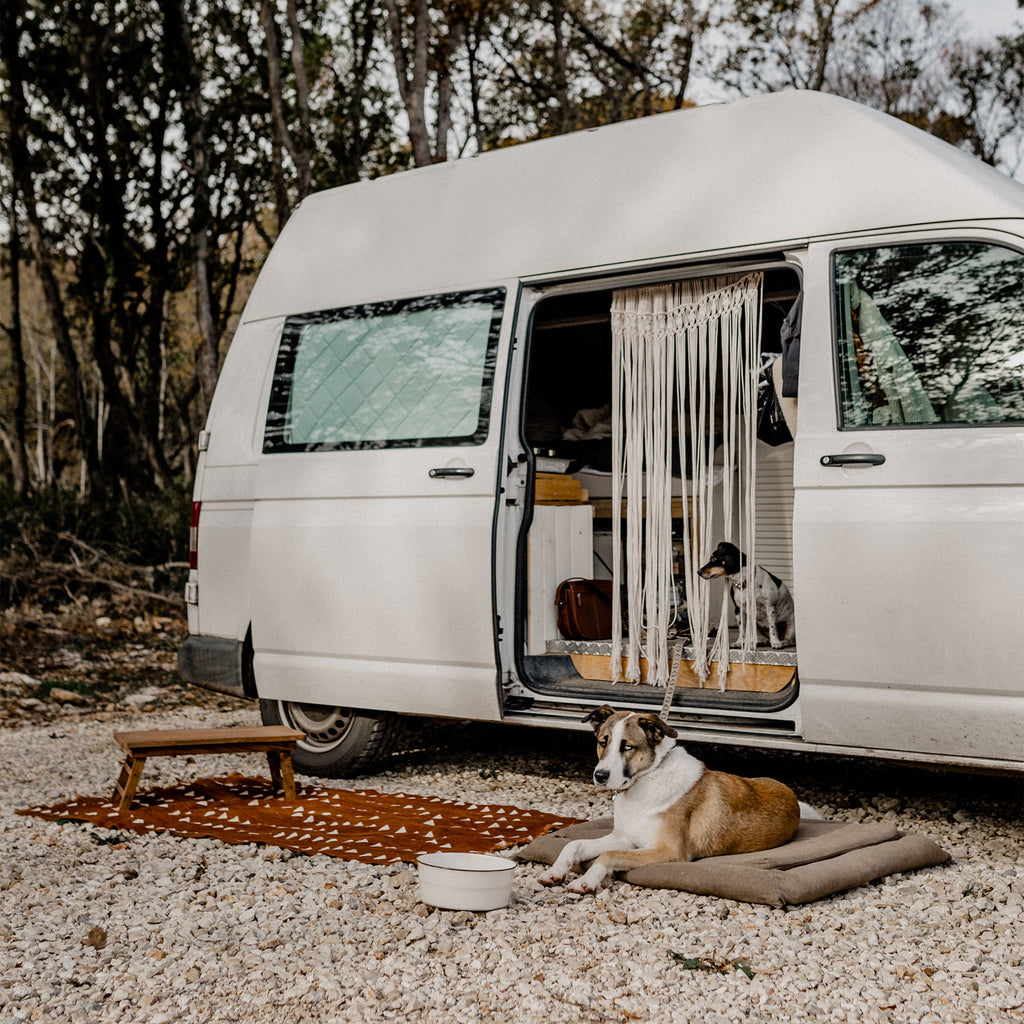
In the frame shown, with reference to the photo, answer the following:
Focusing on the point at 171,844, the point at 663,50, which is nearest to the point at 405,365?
the point at 171,844

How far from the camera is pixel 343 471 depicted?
17.9 feet

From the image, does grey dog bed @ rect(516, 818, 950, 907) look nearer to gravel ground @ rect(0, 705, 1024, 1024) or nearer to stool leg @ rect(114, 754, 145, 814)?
gravel ground @ rect(0, 705, 1024, 1024)

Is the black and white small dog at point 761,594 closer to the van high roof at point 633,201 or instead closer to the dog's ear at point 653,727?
the dog's ear at point 653,727

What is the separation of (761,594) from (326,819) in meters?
2.10

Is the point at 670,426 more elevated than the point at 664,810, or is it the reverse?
the point at 670,426

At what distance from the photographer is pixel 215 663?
584cm

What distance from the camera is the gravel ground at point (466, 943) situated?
2959 mm

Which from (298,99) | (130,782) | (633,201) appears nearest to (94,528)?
(298,99)

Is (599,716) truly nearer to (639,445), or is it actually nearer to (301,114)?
(639,445)

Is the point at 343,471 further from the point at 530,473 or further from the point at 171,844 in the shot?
the point at 171,844

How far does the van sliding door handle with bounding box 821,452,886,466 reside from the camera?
4.07m

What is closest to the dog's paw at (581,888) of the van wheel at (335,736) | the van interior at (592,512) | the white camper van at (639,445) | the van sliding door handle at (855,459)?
the white camper van at (639,445)

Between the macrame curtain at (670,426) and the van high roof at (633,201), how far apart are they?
0.40m

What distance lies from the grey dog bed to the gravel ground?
0.05m
